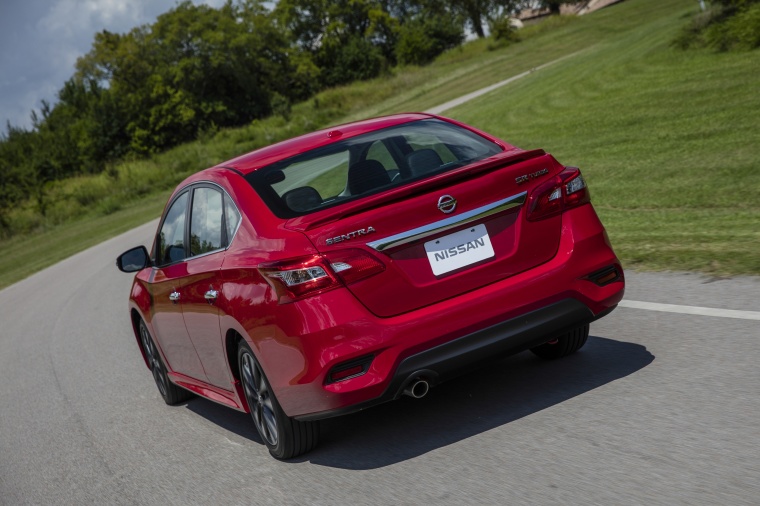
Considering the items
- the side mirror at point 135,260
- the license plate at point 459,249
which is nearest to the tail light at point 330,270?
the license plate at point 459,249

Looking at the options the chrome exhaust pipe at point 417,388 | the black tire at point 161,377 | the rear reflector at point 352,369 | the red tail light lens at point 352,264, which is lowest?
the black tire at point 161,377

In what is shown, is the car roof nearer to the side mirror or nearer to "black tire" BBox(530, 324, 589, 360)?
the side mirror

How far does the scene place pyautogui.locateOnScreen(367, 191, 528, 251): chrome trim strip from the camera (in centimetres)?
503

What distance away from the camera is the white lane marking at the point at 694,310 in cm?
665

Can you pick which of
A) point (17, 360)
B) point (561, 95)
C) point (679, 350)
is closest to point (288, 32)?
point (561, 95)

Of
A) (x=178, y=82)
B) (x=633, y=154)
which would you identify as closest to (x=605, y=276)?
(x=633, y=154)

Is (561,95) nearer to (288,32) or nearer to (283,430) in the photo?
(283,430)

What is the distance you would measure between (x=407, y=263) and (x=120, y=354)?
253 inches

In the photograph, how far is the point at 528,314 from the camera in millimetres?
5309

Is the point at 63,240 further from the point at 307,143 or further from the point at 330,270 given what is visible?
Answer: the point at 330,270

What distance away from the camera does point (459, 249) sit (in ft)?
16.9

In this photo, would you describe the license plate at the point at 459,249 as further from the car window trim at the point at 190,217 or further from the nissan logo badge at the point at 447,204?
the car window trim at the point at 190,217

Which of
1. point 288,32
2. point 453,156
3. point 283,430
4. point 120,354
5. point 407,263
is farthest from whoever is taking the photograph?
point 288,32

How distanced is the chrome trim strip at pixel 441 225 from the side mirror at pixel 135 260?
2.94 m
